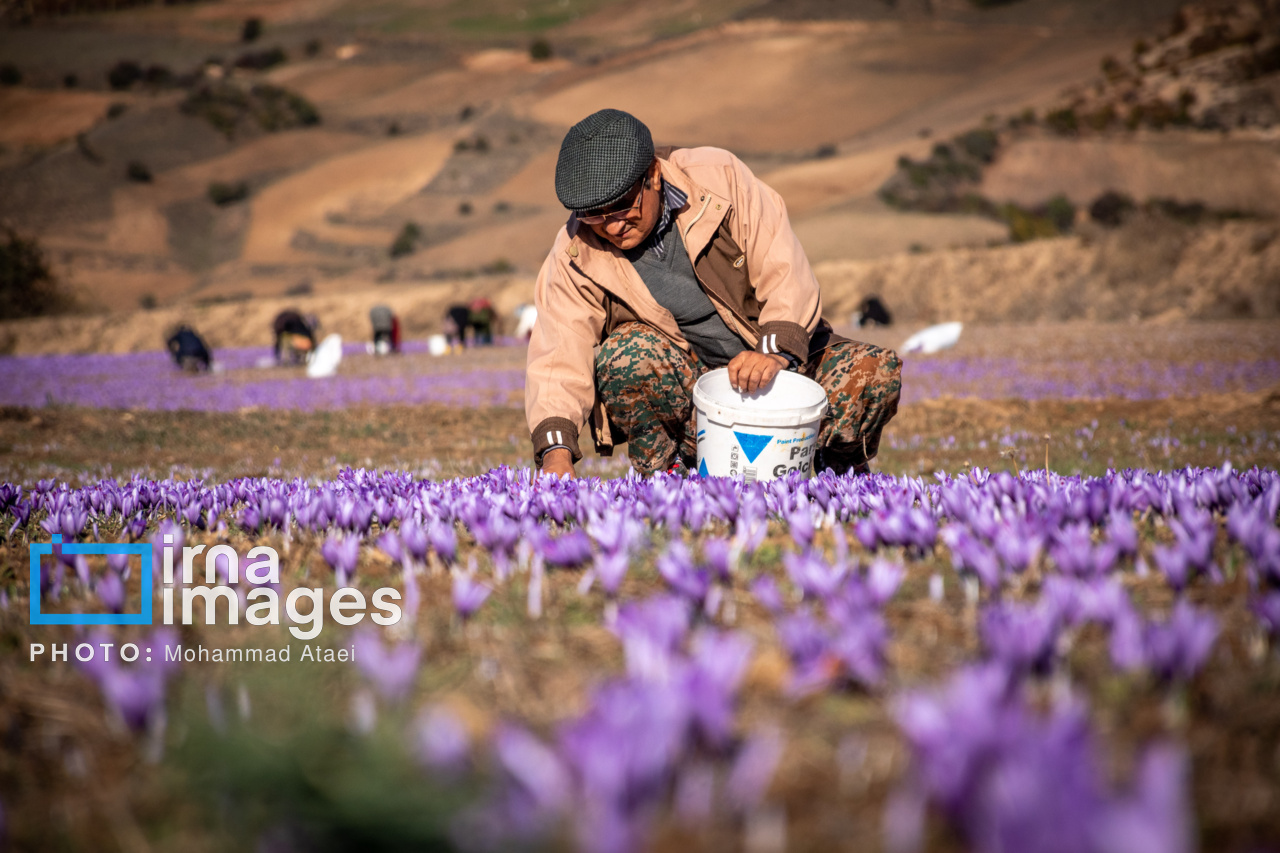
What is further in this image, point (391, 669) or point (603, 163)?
point (603, 163)

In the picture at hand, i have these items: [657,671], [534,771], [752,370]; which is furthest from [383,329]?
[534,771]

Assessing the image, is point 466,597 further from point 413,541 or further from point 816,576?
point 816,576

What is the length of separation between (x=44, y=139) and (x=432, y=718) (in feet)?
412

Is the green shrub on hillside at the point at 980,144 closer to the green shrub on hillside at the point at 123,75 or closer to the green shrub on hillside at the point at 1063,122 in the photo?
the green shrub on hillside at the point at 1063,122

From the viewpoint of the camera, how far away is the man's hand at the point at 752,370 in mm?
4523

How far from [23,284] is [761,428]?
5921cm

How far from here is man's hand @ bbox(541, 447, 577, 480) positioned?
4.66m

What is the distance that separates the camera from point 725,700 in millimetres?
1539

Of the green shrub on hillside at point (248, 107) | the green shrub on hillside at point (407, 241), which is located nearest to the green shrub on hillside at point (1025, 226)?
the green shrub on hillside at point (407, 241)

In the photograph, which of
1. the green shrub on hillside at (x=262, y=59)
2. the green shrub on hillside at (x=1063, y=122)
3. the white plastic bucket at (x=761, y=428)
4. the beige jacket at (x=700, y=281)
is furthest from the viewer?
the green shrub on hillside at (x=262, y=59)

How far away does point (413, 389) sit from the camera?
A: 17781 millimetres

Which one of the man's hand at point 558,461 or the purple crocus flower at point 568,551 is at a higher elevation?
the purple crocus flower at point 568,551

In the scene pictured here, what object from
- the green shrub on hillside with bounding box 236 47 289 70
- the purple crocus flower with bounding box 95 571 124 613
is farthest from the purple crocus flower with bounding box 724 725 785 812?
the green shrub on hillside with bounding box 236 47 289 70

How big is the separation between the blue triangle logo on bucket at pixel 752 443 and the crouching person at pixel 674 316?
2.07 ft
